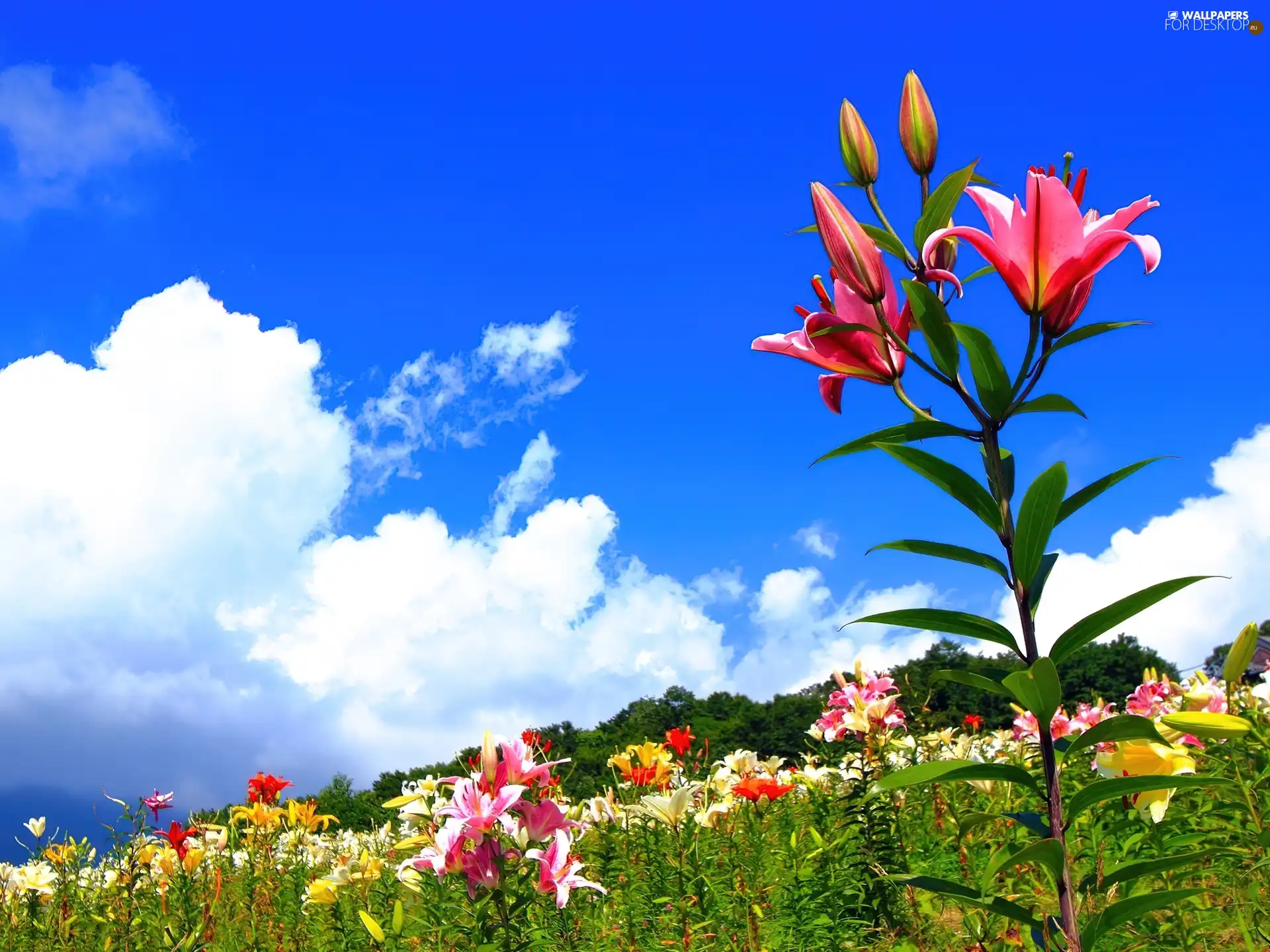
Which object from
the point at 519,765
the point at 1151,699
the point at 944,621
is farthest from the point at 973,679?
the point at 1151,699

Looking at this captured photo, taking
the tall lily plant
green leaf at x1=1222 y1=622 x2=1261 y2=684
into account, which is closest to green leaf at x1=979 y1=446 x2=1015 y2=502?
the tall lily plant

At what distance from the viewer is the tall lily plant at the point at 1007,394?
1148mm

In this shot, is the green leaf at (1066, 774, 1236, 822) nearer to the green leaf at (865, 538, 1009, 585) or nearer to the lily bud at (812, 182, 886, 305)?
the green leaf at (865, 538, 1009, 585)

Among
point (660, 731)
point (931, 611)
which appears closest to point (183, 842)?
point (931, 611)

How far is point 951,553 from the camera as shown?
4.09 feet

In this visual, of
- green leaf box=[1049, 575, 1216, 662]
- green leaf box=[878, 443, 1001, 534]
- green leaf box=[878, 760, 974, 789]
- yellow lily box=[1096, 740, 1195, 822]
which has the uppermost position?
green leaf box=[878, 443, 1001, 534]

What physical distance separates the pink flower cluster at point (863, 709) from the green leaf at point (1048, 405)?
9.25 feet

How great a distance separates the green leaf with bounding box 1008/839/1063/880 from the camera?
110 centimetres

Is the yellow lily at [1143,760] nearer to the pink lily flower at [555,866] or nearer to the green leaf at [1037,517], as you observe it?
the green leaf at [1037,517]

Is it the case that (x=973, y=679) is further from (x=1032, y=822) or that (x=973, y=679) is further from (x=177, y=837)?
(x=177, y=837)

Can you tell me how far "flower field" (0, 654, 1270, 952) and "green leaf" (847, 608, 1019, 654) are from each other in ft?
0.48

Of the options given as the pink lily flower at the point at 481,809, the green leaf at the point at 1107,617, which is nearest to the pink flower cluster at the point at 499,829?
the pink lily flower at the point at 481,809

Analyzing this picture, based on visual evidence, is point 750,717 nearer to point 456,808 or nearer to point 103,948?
point 103,948

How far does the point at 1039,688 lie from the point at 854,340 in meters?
0.55
